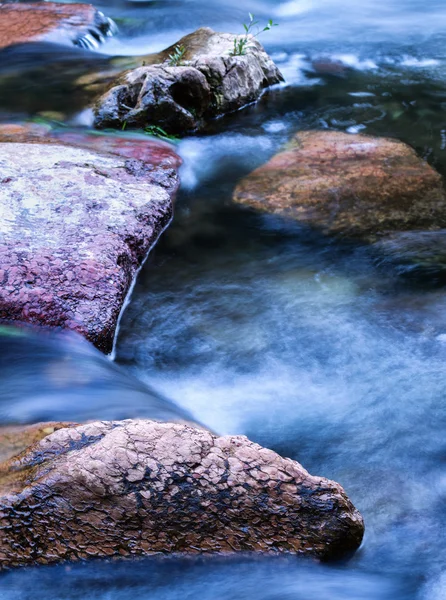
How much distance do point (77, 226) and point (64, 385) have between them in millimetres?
1571

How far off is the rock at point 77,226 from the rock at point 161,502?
60.4 inches

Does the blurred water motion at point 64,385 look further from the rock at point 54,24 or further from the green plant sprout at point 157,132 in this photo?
the rock at point 54,24

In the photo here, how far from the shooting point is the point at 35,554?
266 cm

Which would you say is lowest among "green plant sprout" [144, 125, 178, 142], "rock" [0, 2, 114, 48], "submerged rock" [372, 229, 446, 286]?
"submerged rock" [372, 229, 446, 286]

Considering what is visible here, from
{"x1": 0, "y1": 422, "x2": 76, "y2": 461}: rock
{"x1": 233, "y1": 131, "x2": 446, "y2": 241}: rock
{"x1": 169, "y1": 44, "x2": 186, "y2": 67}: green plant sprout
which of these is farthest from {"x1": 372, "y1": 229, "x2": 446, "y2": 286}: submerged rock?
{"x1": 169, "y1": 44, "x2": 186, "y2": 67}: green plant sprout

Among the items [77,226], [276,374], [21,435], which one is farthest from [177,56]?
[21,435]

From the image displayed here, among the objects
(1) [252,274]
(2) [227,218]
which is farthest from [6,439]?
(2) [227,218]

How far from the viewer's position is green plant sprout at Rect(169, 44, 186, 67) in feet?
26.8

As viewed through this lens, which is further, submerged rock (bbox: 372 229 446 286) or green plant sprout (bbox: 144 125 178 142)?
green plant sprout (bbox: 144 125 178 142)

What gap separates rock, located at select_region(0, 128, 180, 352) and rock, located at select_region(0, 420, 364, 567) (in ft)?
5.03

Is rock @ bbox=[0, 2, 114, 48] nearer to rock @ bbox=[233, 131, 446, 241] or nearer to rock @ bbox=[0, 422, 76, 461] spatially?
rock @ bbox=[233, 131, 446, 241]

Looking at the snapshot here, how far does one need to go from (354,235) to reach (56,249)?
2527mm

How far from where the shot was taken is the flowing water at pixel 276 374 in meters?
2.71

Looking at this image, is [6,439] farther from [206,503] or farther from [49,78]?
[49,78]
